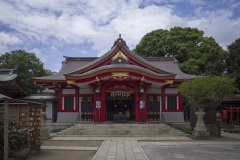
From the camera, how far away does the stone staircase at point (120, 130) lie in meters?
22.4

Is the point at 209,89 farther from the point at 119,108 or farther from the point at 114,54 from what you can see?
the point at 119,108

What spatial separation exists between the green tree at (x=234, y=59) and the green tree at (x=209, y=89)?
29.3ft

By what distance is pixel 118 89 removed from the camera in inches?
1019

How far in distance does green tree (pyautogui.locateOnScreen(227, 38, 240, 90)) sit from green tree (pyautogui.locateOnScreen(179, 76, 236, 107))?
29.3 ft

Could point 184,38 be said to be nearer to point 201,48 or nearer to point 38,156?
point 201,48

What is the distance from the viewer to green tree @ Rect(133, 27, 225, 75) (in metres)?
34.7

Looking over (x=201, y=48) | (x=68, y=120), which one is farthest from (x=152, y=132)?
(x=201, y=48)

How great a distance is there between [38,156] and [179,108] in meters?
18.2

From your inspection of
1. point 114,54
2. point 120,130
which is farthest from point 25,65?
point 120,130

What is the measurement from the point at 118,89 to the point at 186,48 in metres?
16.5

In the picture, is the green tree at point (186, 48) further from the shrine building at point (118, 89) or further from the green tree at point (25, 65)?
the green tree at point (25, 65)

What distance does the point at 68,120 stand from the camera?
2772 centimetres

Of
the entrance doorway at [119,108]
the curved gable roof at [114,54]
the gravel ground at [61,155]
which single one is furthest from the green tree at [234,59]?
the gravel ground at [61,155]

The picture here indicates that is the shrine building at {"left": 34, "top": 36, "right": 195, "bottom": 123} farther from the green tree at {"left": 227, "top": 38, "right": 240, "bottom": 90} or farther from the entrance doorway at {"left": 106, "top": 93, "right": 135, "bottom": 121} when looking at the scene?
the green tree at {"left": 227, "top": 38, "right": 240, "bottom": 90}
